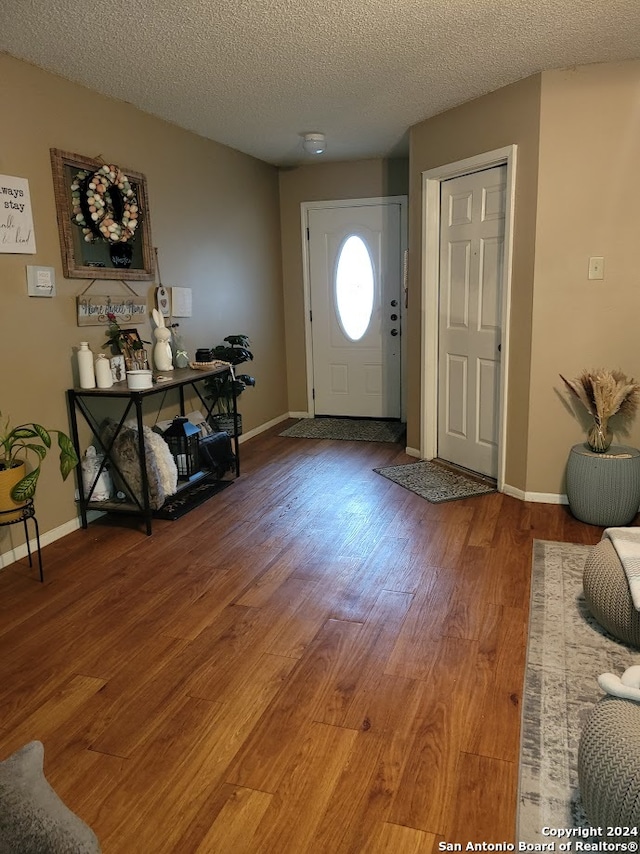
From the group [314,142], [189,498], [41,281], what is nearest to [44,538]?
[189,498]

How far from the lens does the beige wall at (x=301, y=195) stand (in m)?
5.49

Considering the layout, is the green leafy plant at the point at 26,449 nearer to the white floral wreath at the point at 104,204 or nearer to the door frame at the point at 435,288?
the white floral wreath at the point at 104,204

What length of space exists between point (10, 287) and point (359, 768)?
257 centimetres


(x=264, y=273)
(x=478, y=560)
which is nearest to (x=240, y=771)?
(x=478, y=560)

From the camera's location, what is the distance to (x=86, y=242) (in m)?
3.40

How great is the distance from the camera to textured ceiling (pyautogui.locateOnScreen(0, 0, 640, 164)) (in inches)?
99.1

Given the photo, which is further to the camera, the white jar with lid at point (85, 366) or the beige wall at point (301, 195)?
the beige wall at point (301, 195)

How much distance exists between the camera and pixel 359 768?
1.71 metres

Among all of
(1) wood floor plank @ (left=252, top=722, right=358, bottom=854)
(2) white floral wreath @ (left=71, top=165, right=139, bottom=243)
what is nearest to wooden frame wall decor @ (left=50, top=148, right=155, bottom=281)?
(2) white floral wreath @ (left=71, top=165, right=139, bottom=243)

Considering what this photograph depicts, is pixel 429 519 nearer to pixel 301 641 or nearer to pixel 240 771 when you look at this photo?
pixel 301 641

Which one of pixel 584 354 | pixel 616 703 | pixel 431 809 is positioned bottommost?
pixel 431 809

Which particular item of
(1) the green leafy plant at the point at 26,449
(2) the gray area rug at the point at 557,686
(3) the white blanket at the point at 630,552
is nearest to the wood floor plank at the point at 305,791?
(2) the gray area rug at the point at 557,686

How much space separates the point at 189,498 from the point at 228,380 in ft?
3.71

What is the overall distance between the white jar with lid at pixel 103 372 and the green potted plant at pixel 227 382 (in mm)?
1103
